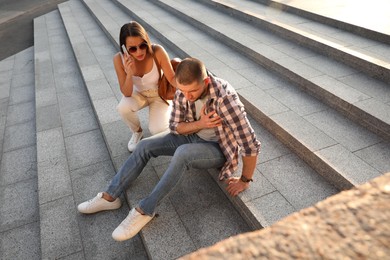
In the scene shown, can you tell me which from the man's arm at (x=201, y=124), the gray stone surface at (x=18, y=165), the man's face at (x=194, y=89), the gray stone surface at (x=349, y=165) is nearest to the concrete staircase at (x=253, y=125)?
the gray stone surface at (x=349, y=165)

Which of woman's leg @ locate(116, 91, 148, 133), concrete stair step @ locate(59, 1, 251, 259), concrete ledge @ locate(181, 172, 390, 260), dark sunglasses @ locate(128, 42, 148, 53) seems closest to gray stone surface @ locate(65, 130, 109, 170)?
concrete stair step @ locate(59, 1, 251, 259)

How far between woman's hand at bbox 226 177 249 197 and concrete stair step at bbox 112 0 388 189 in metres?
0.94

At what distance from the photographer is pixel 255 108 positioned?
4359mm

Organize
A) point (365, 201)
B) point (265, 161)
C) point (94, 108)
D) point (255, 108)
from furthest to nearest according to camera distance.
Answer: point (94, 108) < point (255, 108) < point (265, 161) < point (365, 201)

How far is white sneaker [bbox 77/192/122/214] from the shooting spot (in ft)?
11.0

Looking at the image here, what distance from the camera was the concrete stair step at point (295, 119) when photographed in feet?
10.5

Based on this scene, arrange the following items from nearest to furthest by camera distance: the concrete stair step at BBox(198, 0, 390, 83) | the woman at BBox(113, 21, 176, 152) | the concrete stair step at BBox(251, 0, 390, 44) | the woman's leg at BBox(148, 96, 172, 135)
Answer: the woman at BBox(113, 21, 176, 152)
the woman's leg at BBox(148, 96, 172, 135)
the concrete stair step at BBox(198, 0, 390, 83)
the concrete stair step at BBox(251, 0, 390, 44)

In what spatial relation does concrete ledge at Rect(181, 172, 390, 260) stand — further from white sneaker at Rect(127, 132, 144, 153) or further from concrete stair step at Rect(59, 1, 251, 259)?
white sneaker at Rect(127, 132, 144, 153)

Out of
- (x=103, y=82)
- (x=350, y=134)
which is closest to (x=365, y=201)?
(x=350, y=134)

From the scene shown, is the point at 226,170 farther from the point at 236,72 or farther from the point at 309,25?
the point at 309,25

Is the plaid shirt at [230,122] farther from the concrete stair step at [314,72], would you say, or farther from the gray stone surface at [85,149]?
the gray stone surface at [85,149]

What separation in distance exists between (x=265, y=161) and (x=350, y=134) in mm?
1121

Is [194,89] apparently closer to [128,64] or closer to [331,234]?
[128,64]

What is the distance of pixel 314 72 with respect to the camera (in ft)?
15.7
